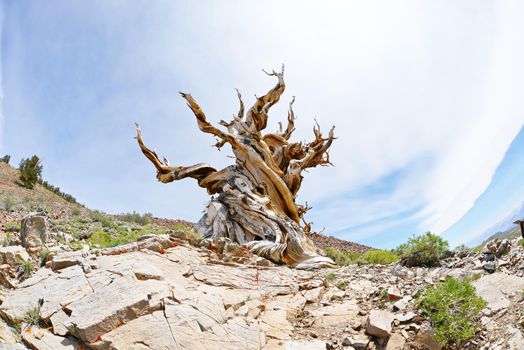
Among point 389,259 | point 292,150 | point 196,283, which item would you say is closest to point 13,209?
point 292,150

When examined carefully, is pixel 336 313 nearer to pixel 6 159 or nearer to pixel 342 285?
pixel 342 285

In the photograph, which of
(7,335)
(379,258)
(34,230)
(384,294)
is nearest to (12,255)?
(34,230)

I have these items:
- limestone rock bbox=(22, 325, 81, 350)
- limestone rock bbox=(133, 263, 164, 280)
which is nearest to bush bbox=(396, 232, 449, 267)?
limestone rock bbox=(133, 263, 164, 280)

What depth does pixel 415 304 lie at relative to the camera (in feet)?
20.0

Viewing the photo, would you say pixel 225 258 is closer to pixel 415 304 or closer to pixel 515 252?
pixel 415 304

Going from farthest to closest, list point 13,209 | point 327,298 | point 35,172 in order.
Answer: point 35,172 < point 13,209 < point 327,298

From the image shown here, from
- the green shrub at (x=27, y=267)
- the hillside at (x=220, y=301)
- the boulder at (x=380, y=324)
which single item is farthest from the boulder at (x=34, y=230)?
the boulder at (x=380, y=324)

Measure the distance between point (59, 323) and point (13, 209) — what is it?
13.8 m

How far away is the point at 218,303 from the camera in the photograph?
6.45 m

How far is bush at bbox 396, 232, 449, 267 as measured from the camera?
342 inches

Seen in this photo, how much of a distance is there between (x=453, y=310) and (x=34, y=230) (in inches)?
327

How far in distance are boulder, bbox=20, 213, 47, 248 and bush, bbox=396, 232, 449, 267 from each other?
25.3 feet

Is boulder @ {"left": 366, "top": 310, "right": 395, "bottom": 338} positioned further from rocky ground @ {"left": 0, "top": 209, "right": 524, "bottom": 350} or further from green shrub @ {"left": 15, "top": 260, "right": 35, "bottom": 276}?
green shrub @ {"left": 15, "top": 260, "right": 35, "bottom": 276}

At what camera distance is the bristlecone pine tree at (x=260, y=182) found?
11836 mm
